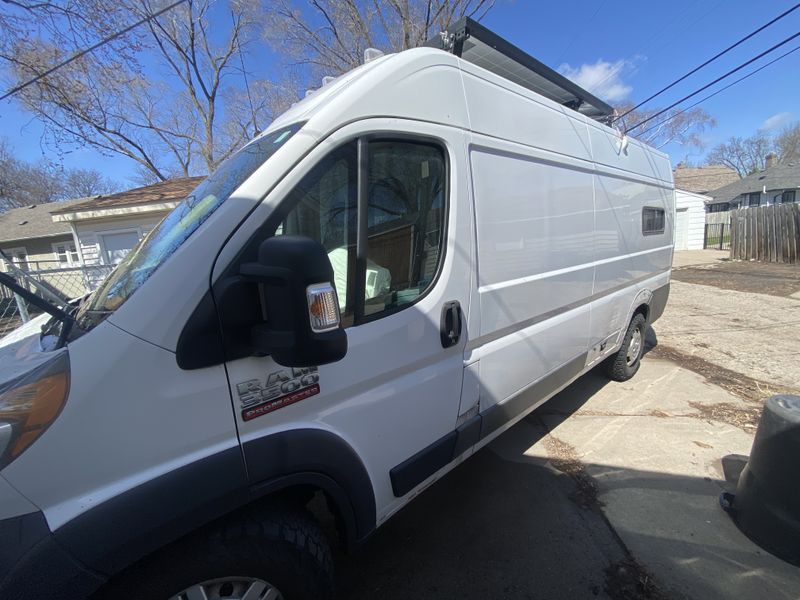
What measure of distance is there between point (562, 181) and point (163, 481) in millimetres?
2904

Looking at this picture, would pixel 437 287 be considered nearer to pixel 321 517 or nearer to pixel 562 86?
pixel 321 517

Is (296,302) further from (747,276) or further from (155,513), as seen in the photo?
(747,276)

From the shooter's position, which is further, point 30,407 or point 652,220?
point 652,220

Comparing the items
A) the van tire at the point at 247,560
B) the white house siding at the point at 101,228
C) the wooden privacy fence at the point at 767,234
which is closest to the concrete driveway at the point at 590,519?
the van tire at the point at 247,560

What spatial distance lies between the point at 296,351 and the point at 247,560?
819 millimetres

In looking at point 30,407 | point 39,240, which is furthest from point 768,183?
point 39,240

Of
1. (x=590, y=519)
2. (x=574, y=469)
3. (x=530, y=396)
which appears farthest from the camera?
(x=574, y=469)

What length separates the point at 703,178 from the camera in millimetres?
44312

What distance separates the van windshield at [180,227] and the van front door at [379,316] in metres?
0.25

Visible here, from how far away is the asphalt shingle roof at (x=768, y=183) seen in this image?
3078 cm

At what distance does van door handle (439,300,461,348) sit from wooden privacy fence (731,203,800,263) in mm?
18019

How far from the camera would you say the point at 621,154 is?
151 inches

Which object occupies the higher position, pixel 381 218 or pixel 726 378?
pixel 381 218

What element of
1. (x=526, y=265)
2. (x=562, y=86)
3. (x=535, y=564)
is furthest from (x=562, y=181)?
(x=535, y=564)
